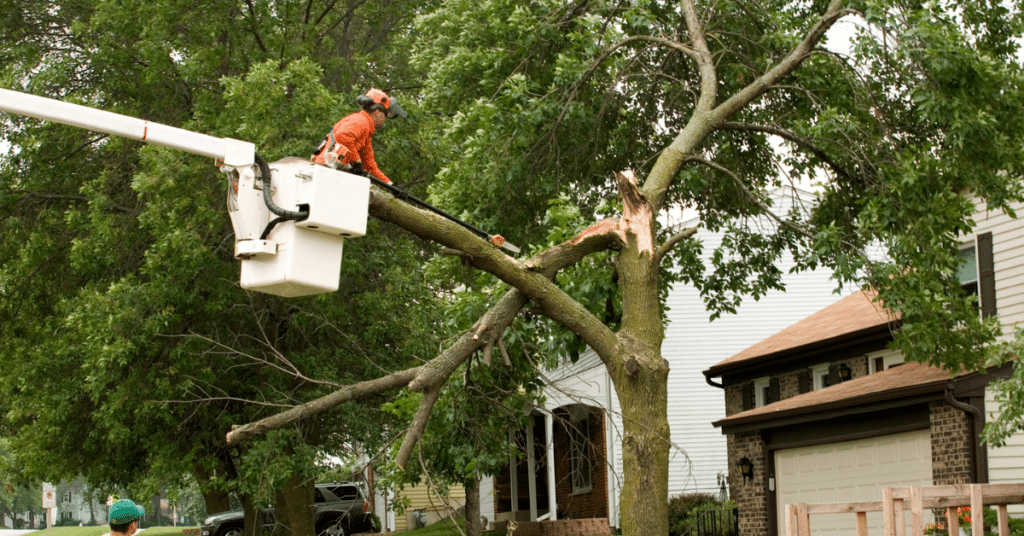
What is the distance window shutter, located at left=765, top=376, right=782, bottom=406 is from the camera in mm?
20761

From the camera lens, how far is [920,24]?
1073 centimetres

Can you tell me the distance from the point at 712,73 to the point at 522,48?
323 cm

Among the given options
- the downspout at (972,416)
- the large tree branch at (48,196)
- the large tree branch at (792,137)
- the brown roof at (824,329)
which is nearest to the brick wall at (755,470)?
the brown roof at (824,329)

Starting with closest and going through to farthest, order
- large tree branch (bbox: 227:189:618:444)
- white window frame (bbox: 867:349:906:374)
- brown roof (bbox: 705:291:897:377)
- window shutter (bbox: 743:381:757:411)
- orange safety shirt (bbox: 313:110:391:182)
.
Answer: orange safety shirt (bbox: 313:110:391:182), large tree branch (bbox: 227:189:618:444), white window frame (bbox: 867:349:906:374), brown roof (bbox: 705:291:897:377), window shutter (bbox: 743:381:757:411)

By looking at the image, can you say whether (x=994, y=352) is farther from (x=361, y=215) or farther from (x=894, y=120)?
(x=361, y=215)

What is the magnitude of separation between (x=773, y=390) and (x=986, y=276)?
619cm

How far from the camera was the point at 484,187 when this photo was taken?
13578 mm

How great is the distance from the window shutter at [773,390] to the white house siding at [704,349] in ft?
9.52

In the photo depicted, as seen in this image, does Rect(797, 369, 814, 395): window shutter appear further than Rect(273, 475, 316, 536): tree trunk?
Yes

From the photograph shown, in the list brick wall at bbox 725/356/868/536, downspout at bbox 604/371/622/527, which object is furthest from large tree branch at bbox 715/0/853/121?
downspout at bbox 604/371/622/527

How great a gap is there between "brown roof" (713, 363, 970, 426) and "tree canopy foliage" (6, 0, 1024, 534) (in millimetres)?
1901

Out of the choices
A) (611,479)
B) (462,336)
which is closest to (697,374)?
(611,479)

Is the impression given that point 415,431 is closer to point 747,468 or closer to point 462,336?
point 462,336

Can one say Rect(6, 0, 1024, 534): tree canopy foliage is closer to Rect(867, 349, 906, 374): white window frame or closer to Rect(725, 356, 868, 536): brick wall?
Rect(867, 349, 906, 374): white window frame
